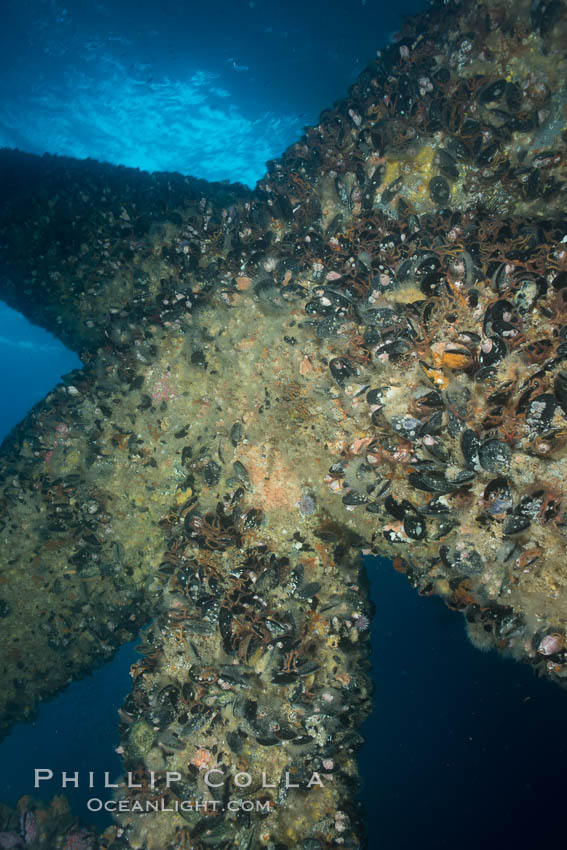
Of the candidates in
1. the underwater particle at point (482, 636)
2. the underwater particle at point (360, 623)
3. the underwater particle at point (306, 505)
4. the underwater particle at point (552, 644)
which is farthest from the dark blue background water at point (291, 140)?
the underwater particle at point (552, 644)

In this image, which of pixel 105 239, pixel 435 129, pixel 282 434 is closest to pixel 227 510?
pixel 282 434

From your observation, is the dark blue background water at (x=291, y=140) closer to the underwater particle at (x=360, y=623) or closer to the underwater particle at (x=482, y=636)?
the underwater particle at (x=360, y=623)

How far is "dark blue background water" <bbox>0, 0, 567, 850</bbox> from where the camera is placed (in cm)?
1387

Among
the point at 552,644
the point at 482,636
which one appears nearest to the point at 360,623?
the point at 482,636

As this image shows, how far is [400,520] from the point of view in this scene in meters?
4.78

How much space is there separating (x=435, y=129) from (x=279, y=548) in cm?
645

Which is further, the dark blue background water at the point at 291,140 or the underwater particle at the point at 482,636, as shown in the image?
the dark blue background water at the point at 291,140

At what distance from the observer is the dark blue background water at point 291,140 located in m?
13.9

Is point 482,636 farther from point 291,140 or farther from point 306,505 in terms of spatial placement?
point 291,140

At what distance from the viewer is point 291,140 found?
2292 centimetres

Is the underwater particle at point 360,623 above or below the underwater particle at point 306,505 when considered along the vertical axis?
below

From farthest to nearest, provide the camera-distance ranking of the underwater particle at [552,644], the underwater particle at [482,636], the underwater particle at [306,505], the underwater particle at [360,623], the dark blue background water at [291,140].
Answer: the dark blue background water at [291,140], the underwater particle at [306,505], the underwater particle at [360,623], the underwater particle at [482,636], the underwater particle at [552,644]

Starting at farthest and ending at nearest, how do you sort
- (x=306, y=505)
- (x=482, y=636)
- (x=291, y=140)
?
(x=291, y=140)
(x=306, y=505)
(x=482, y=636)

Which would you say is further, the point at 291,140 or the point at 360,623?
the point at 291,140
